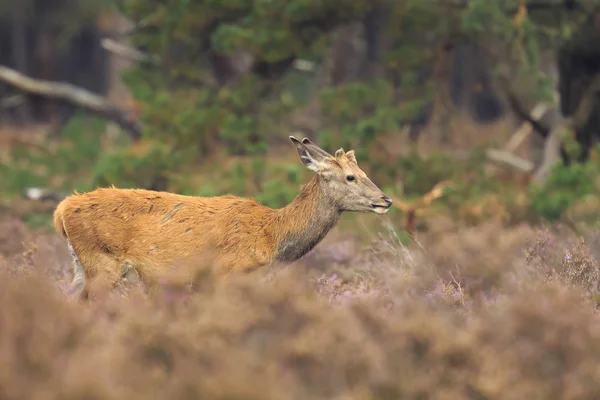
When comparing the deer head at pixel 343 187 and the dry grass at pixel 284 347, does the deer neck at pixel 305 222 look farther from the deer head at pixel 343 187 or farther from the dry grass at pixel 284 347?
the dry grass at pixel 284 347

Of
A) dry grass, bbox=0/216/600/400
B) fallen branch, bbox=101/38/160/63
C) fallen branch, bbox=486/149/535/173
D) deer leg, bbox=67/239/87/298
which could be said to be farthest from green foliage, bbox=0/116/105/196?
dry grass, bbox=0/216/600/400

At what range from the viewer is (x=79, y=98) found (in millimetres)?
17531

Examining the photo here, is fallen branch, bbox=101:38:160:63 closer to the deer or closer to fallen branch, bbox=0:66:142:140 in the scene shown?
fallen branch, bbox=0:66:142:140

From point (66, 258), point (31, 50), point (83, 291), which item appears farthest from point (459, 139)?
point (31, 50)

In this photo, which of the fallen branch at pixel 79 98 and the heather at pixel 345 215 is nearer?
the heather at pixel 345 215

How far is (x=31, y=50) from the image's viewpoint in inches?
1625

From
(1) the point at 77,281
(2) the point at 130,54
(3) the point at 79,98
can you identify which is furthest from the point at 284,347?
(3) the point at 79,98

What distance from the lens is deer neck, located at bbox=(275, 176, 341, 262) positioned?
777 cm

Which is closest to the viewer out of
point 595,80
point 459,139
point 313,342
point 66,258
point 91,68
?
point 313,342

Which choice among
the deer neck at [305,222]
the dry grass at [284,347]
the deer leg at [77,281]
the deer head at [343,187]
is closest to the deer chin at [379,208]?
the deer head at [343,187]

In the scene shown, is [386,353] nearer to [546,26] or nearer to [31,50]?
[546,26]

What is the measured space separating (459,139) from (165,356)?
53.7ft

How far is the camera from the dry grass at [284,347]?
14.3 feet

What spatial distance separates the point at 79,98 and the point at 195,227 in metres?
10.5
